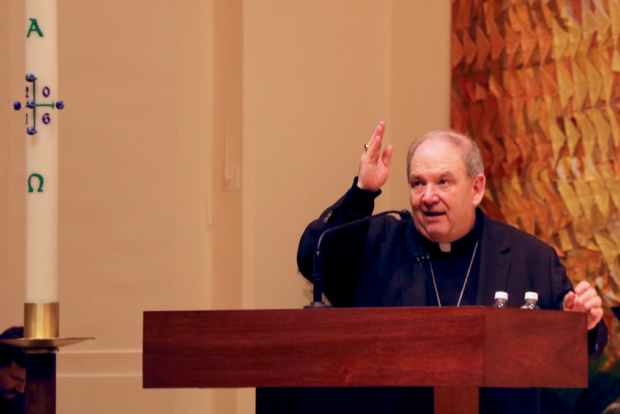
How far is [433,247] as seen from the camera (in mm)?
3297

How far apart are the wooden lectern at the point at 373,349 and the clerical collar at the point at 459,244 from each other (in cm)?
132

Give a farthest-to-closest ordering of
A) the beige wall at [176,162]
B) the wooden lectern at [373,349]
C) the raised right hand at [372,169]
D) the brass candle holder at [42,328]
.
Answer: the beige wall at [176,162], the raised right hand at [372,169], the brass candle holder at [42,328], the wooden lectern at [373,349]

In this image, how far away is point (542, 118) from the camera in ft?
11.5

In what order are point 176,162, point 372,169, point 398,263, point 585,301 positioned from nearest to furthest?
point 585,301, point 372,169, point 398,263, point 176,162

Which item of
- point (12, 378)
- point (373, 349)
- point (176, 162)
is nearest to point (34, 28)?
point (373, 349)

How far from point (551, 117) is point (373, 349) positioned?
2081mm

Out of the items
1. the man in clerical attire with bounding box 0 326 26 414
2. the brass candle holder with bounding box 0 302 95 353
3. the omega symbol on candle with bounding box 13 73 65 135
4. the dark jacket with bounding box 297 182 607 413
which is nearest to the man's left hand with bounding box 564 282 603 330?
the dark jacket with bounding box 297 182 607 413

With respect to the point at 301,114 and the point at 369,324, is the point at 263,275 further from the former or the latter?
the point at 369,324

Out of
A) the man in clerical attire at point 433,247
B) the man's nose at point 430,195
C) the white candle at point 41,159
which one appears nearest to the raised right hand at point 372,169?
the man in clerical attire at point 433,247

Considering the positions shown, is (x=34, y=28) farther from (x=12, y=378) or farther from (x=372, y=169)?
(x=12, y=378)

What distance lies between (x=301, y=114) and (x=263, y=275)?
2.60ft

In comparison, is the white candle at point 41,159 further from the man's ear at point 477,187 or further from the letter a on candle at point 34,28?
the man's ear at point 477,187

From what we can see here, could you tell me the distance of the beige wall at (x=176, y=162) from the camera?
142 inches

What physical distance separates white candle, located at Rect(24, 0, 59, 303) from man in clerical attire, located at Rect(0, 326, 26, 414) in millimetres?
1174
